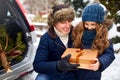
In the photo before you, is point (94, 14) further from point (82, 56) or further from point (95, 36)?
point (82, 56)

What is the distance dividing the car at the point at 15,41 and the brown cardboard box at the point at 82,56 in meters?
0.85

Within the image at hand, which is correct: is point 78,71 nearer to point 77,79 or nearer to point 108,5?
point 77,79

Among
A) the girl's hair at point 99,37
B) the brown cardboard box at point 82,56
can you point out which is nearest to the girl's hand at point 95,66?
the brown cardboard box at point 82,56

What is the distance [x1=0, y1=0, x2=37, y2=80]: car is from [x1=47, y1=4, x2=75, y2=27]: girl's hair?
2.39ft

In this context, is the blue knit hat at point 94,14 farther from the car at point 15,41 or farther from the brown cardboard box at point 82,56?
the car at point 15,41

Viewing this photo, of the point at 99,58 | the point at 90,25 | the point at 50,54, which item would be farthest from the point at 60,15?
the point at 99,58

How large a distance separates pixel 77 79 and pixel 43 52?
1.44ft

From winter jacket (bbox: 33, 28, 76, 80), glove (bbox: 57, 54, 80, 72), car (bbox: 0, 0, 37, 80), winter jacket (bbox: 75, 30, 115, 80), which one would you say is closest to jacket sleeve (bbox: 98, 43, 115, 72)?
winter jacket (bbox: 75, 30, 115, 80)

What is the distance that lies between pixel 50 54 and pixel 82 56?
399 mm

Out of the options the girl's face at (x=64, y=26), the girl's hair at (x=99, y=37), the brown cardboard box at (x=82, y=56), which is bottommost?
the brown cardboard box at (x=82, y=56)

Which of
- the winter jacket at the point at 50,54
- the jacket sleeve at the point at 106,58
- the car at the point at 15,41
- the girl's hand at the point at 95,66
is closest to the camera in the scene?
the girl's hand at the point at 95,66

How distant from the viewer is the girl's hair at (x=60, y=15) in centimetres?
353

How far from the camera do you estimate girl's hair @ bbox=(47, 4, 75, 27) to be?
3.53 meters

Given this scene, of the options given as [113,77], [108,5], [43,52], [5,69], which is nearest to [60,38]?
[43,52]
